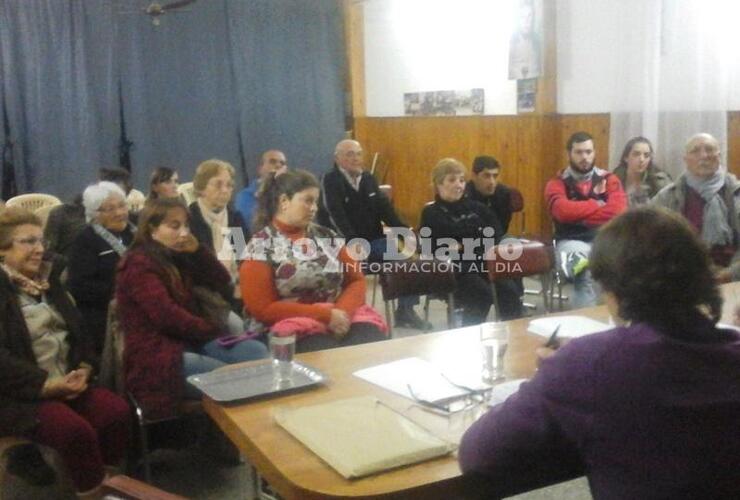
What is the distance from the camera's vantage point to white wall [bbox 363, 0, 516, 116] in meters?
6.43

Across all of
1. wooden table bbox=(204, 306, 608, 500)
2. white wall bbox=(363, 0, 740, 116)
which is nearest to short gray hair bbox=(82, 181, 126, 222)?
wooden table bbox=(204, 306, 608, 500)

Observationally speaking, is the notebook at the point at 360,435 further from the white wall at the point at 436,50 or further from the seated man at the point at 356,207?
the white wall at the point at 436,50

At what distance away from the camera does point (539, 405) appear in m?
1.20

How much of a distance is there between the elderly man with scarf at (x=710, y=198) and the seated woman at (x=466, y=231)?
920 millimetres

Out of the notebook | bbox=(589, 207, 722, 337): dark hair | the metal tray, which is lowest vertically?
the metal tray

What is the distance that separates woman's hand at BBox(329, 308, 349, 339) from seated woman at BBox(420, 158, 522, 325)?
141 centimetres

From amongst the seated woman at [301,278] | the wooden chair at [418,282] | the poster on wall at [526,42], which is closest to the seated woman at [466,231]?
the wooden chair at [418,282]

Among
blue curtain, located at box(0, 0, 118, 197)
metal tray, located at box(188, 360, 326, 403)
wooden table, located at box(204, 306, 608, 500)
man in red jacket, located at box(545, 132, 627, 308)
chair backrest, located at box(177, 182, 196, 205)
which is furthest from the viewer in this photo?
blue curtain, located at box(0, 0, 118, 197)

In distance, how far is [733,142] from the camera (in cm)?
498

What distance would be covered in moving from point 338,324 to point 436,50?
15.2 feet

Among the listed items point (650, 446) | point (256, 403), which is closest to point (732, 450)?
point (650, 446)

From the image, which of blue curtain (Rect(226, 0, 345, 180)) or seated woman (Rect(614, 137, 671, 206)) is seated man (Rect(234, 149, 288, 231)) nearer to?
blue curtain (Rect(226, 0, 345, 180))

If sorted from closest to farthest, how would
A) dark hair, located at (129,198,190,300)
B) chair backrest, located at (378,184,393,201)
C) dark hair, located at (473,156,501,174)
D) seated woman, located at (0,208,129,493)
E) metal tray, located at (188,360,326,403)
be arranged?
metal tray, located at (188,360,326,403) → seated woman, located at (0,208,129,493) → dark hair, located at (129,198,190,300) → dark hair, located at (473,156,501,174) → chair backrest, located at (378,184,393,201)

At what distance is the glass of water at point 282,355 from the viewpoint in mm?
1903
